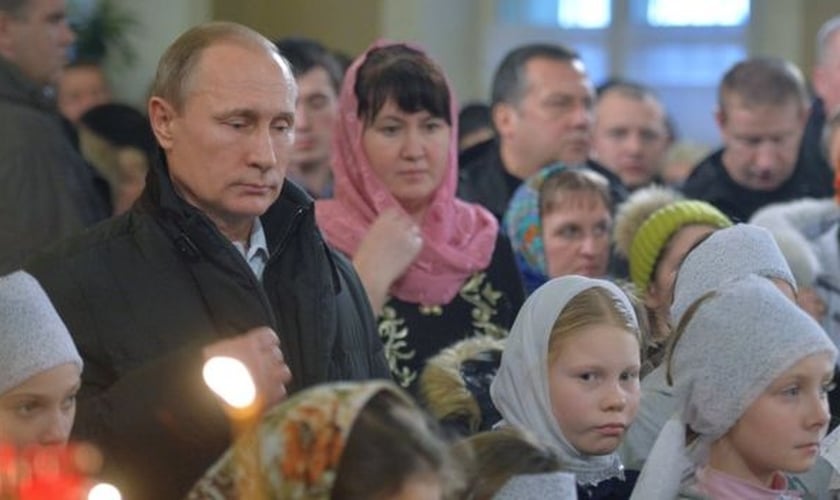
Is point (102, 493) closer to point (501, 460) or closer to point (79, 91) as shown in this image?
point (501, 460)

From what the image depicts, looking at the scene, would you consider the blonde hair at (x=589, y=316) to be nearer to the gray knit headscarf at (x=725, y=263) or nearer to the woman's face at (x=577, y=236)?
the gray knit headscarf at (x=725, y=263)

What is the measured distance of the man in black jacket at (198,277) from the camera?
402 centimetres

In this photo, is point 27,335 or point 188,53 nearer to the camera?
point 27,335

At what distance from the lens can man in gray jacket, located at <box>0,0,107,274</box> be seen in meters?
6.27

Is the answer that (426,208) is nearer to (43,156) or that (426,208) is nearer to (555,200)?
(555,200)

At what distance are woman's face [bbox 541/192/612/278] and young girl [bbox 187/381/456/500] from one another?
301 cm

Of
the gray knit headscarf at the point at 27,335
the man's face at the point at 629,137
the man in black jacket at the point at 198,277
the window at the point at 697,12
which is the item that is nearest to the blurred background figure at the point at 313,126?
the man's face at the point at 629,137

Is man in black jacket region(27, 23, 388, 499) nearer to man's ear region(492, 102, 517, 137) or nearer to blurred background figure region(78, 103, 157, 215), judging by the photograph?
blurred background figure region(78, 103, 157, 215)

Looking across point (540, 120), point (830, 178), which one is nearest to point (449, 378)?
point (540, 120)

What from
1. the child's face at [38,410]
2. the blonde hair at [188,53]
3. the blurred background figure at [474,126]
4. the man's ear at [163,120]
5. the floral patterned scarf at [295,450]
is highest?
the blonde hair at [188,53]

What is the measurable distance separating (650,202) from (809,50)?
7.50 m

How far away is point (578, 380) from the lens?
14.7ft

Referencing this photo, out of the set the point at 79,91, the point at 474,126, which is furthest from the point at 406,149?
the point at 79,91

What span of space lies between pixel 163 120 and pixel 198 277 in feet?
1.26
